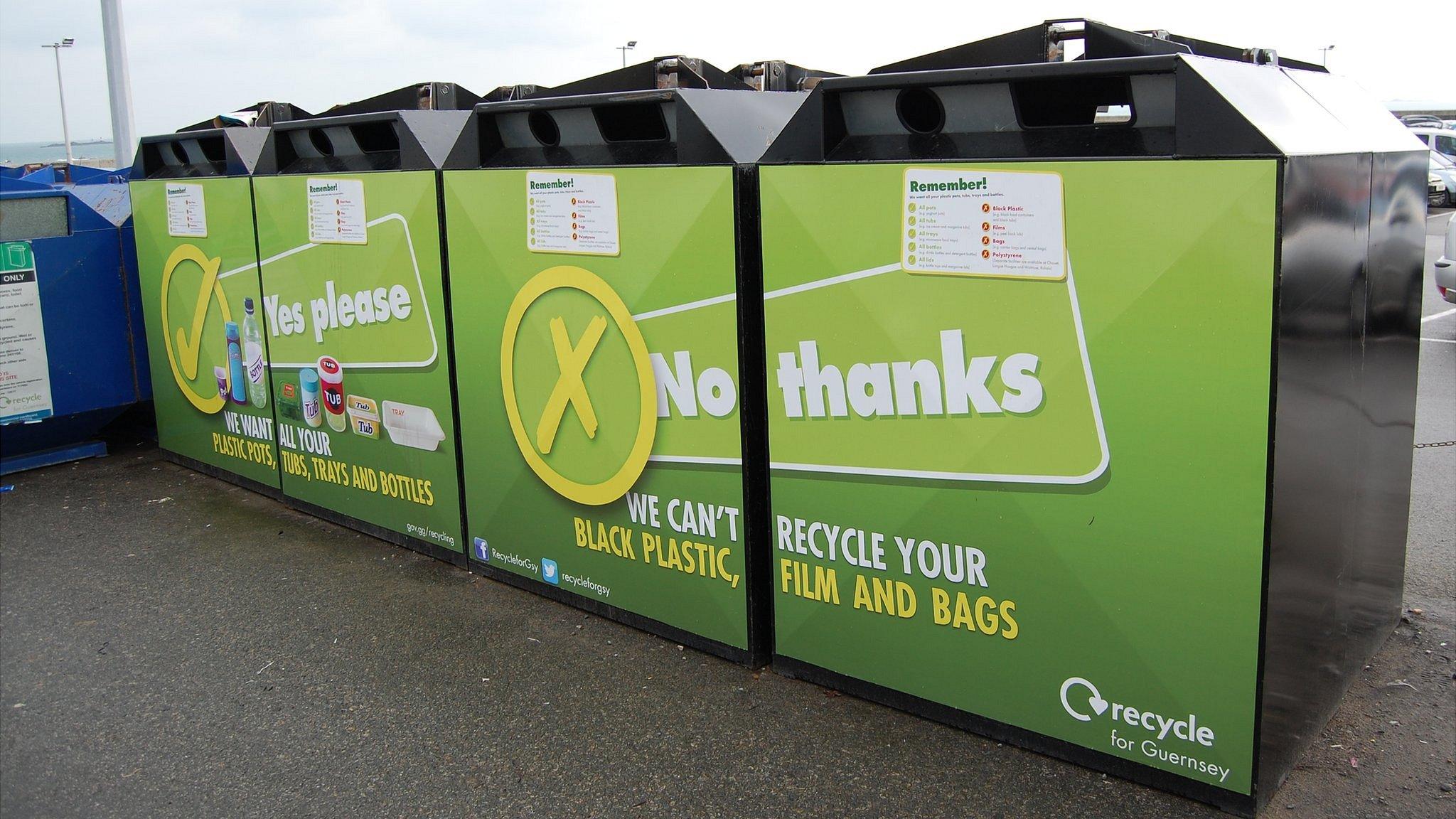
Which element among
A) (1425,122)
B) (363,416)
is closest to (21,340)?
(363,416)

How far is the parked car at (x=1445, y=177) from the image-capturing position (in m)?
21.9

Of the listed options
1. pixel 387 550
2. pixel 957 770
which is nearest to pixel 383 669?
pixel 387 550

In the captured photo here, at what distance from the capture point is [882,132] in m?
3.41

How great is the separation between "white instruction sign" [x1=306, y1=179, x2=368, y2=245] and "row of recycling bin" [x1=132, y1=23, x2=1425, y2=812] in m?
0.11

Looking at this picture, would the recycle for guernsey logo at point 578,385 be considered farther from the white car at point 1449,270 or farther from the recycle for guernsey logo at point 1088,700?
the white car at point 1449,270

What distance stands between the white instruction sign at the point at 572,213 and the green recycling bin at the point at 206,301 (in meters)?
2.22

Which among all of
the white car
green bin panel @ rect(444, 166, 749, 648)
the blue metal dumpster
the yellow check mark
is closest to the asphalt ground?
green bin panel @ rect(444, 166, 749, 648)

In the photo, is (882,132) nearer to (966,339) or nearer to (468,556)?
(966,339)

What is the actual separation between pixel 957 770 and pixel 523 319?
7.60 feet

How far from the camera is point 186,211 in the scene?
6223 mm

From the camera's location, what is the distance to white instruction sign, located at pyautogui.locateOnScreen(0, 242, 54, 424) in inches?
257

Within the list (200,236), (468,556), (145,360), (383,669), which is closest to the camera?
(383,669)

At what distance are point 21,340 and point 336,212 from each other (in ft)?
9.17

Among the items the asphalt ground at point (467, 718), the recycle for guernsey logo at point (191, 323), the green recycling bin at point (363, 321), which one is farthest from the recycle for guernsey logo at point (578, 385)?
the recycle for guernsey logo at point (191, 323)
